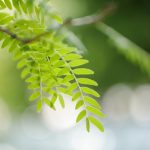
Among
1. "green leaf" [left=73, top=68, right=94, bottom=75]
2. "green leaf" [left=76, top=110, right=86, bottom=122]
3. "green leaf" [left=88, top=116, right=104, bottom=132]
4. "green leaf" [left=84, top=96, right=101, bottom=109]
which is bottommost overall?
"green leaf" [left=88, top=116, right=104, bottom=132]

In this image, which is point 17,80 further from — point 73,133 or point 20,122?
point 73,133

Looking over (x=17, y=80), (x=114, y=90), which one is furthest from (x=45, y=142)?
(x=114, y=90)

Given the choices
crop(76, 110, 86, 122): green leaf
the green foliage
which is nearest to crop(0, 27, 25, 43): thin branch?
the green foliage

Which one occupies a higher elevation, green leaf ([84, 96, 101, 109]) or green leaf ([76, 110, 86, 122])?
green leaf ([84, 96, 101, 109])

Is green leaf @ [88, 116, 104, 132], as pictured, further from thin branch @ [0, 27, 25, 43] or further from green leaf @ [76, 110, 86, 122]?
thin branch @ [0, 27, 25, 43]

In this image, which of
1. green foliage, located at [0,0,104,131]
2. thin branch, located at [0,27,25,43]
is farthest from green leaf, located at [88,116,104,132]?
thin branch, located at [0,27,25,43]

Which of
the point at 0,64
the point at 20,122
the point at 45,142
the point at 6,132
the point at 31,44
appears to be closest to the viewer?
the point at 31,44

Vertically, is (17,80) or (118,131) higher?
(17,80)

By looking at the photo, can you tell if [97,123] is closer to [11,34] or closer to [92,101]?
[92,101]

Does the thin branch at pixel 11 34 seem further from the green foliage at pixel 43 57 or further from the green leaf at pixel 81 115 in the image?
the green leaf at pixel 81 115

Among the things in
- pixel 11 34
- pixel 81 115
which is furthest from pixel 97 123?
pixel 11 34

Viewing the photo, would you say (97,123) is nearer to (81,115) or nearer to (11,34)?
(81,115)
